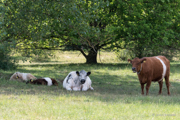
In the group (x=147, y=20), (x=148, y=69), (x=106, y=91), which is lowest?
(x=106, y=91)

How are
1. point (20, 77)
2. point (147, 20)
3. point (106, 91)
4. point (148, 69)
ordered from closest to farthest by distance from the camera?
point (148, 69) < point (106, 91) < point (20, 77) < point (147, 20)

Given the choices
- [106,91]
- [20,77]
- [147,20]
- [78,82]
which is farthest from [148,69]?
[147,20]

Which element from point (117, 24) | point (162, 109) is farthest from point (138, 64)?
point (117, 24)

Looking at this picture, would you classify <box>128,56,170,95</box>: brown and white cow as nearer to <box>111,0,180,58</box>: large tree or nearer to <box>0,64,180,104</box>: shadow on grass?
<box>0,64,180,104</box>: shadow on grass

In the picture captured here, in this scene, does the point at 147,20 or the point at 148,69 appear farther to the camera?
the point at 147,20

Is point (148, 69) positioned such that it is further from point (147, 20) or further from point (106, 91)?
point (147, 20)

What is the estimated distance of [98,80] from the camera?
15.8 meters

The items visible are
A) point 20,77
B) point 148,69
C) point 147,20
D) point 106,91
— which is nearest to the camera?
point 148,69

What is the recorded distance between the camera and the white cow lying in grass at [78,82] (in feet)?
37.7

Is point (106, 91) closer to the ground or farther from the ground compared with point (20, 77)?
closer to the ground

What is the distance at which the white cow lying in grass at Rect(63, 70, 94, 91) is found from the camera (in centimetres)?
1149

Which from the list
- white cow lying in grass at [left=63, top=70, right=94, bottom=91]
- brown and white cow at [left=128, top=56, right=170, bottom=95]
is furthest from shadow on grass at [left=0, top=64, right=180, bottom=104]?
brown and white cow at [left=128, top=56, right=170, bottom=95]

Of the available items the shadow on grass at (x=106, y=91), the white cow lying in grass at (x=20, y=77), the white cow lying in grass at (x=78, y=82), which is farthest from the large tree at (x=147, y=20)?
the white cow lying in grass at (x=78, y=82)

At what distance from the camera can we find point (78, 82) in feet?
38.5
